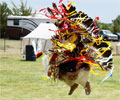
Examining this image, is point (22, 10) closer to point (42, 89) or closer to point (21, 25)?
point (21, 25)

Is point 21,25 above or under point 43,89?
above

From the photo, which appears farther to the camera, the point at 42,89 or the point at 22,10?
the point at 22,10

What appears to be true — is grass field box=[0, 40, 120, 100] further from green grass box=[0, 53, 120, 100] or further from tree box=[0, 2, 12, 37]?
tree box=[0, 2, 12, 37]

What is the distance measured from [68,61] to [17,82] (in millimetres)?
5485

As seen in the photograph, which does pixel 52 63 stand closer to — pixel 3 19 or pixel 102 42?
pixel 102 42

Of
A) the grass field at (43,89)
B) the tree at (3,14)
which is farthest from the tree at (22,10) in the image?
the grass field at (43,89)

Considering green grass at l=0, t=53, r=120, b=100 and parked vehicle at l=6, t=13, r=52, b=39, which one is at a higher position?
parked vehicle at l=6, t=13, r=52, b=39

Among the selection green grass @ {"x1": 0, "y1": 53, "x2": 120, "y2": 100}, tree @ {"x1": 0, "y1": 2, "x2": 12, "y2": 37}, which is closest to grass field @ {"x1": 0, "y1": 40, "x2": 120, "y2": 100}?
green grass @ {"x1": 0, "y1": 53, "x2": 120, "y2": 100}

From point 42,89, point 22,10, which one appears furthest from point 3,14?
point 42,89

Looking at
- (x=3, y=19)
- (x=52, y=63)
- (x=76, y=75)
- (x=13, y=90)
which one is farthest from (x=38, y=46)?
(x=3, y=19)

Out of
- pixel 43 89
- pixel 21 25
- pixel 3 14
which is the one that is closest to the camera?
pixel 43 89

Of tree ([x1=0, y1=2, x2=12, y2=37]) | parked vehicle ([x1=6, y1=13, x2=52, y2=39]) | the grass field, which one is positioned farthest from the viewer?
tree ([x1=0, y1=2, x2=12, y2=37])

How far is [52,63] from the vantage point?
574cm

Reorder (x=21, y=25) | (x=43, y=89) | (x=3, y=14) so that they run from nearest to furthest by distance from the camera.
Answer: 1. (x=43, y=89)
2. (x=21, y=25)
3. (x=3, y=14)
